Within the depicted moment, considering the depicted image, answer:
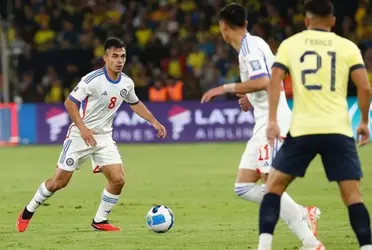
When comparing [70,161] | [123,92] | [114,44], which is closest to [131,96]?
[123,92]

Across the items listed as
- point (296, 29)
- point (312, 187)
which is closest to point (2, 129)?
point (296, 29)

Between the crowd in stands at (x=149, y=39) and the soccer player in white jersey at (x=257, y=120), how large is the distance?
17652 millimetres

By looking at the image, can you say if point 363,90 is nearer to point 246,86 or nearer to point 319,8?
point 319,8

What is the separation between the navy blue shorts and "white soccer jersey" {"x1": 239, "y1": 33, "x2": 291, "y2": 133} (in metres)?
1.05

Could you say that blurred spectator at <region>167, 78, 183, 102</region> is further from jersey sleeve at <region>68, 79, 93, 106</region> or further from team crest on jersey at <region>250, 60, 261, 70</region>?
team crest on jersey at <region>250, 60, 261, 70</region>

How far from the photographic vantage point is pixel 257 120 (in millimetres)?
9258

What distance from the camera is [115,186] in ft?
36.9

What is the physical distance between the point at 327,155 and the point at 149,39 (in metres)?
21.6

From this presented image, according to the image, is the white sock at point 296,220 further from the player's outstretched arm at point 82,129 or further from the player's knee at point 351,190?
the player's outstretched arm at point 82,129

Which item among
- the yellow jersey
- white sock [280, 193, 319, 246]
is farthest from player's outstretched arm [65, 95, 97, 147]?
the yellow jersey

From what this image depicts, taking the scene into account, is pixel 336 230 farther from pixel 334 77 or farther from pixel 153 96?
pixel 153 96

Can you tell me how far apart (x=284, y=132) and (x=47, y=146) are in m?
17.1

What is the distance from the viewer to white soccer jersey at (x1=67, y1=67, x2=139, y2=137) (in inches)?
443

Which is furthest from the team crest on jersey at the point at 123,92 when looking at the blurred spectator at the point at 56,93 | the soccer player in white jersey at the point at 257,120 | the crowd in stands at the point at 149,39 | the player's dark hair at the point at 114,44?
the blurred spectator at the point at 56,93
